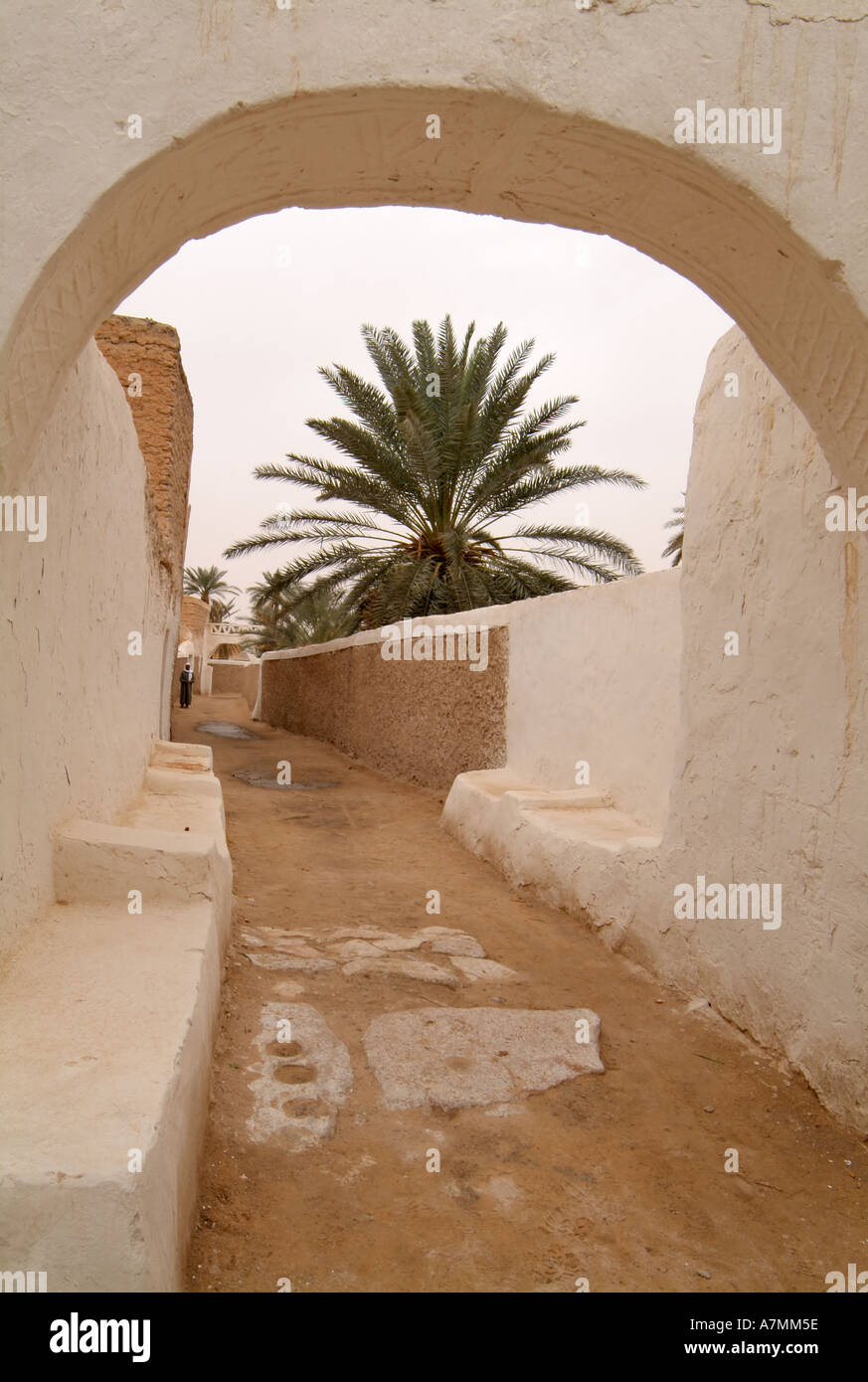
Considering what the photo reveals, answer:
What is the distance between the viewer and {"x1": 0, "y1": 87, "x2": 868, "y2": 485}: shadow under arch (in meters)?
1.99

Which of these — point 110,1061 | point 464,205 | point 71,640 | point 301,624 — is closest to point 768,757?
point 464,205

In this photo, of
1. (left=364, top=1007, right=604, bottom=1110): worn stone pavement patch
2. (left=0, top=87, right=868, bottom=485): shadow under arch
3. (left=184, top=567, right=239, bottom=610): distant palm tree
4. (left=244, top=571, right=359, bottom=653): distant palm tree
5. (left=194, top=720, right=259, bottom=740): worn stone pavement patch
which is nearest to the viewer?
(left=0, top=87, right=868, bottom=485): shadow under arch

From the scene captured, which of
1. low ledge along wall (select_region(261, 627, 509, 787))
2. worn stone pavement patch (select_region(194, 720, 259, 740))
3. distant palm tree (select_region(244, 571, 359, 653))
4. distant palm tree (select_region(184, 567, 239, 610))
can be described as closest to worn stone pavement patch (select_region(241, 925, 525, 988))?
low ledge along wall (select_region(261, 627, 509, 787))

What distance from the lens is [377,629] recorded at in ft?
35.2

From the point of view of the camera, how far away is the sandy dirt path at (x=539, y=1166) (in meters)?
2.08

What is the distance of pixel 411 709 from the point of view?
10.0 metres

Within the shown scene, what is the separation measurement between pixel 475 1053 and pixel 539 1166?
0.67 m

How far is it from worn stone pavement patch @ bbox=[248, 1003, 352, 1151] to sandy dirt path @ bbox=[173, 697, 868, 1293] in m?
0.02

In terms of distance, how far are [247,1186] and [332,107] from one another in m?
2.69

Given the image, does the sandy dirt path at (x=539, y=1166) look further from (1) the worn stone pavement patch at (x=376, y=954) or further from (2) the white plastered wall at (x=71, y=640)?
(2) the white plastered wall at (x=71, y=640)

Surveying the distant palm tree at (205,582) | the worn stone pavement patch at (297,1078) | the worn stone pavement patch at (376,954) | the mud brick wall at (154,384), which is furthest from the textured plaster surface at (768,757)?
the distant palm tree at (205,582)

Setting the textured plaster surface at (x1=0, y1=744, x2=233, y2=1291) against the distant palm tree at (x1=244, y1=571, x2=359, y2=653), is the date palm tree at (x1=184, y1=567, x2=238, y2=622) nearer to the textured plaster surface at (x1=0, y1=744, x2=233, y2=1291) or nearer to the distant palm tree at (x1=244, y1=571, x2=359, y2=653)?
the distant palm tree at (x1=244, y1=571, x2=359, y2=653)
